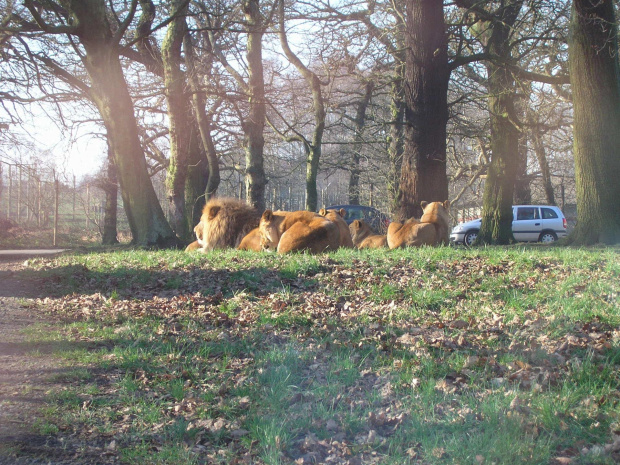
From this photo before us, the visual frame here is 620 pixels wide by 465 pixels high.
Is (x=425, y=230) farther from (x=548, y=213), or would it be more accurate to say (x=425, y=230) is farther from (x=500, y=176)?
(x=548, y=213)

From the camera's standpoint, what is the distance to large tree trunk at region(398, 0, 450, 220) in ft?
41.6

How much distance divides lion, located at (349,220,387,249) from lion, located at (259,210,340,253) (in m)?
1.59

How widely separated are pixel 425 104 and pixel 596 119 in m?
3.72

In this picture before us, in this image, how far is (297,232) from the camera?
10.4 m

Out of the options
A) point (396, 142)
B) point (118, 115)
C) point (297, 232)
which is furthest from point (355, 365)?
point (396, 142)

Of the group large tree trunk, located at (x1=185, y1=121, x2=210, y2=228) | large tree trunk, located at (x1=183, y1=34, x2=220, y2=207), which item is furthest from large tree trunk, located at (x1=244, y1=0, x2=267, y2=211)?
large tree trunk, located at (x1=185, y1=121, x2=210, y2=228)

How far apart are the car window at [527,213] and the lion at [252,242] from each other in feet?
61.1

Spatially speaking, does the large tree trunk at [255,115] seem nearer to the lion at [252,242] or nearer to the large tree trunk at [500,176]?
the lion at [252,242]

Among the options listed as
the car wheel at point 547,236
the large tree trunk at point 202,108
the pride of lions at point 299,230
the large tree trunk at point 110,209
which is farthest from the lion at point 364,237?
the large tree trunk at point 110,209

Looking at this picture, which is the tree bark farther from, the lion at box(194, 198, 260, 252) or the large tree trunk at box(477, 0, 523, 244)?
the lion at box(194, 198, 260, 252)

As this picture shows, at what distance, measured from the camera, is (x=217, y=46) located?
1773cm

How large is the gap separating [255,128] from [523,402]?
14.9 metres

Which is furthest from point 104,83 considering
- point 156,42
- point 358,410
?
point 358,410

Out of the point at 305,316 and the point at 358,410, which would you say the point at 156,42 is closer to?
the point at 305,316
